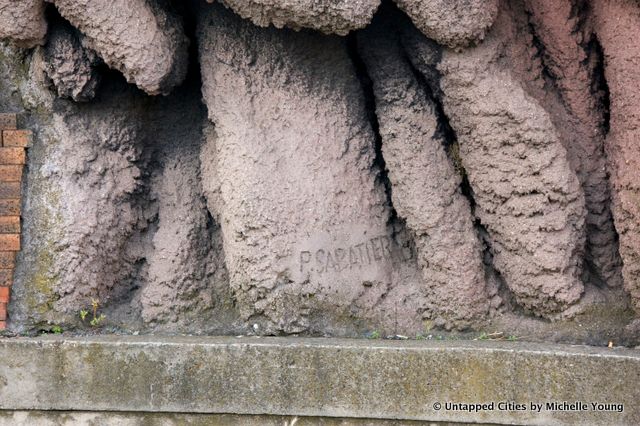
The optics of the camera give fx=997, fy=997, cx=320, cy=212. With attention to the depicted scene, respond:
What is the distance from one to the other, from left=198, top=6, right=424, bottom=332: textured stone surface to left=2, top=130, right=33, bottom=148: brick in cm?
67

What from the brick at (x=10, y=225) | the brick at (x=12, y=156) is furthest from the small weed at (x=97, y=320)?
the brick at (x=12, y=156)

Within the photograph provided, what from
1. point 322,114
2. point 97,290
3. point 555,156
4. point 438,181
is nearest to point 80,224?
Result: point 97,290

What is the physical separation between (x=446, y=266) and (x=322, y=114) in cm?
70

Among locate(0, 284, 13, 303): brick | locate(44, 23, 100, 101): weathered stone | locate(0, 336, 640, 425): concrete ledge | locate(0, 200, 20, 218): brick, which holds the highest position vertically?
locate(44, 23, 100, 101): weathered stone

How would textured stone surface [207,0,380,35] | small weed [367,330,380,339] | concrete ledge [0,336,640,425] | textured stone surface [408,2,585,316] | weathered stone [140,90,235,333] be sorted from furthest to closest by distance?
1. weathered stone [140,90,235,333]
2. small weed [367,330,380,339]
3. textured stone surface [408,2,585,316]
4. textured stone surface [207,0,380,35]
5. concrete ledge [0,336,640,425]

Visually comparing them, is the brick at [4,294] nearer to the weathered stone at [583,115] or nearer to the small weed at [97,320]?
the small weed at [97,320]

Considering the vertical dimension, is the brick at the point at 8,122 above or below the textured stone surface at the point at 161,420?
above

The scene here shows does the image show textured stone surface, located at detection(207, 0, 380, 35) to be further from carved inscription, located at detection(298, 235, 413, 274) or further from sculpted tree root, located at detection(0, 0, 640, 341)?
carved inscription, located at detection(298, 235, 413, 274)

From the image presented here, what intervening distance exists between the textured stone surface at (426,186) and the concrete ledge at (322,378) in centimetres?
26

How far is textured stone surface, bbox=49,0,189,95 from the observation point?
3.38 m

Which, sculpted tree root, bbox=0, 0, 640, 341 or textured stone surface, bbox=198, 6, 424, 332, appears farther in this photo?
textured stone surface, bbox=198, 6, 424, 332

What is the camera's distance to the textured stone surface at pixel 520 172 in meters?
3.30

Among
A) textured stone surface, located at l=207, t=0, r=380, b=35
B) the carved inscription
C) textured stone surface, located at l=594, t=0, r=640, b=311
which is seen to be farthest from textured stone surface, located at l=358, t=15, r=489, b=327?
textured stone surface, located at l=594, t=0, r=640, b=311

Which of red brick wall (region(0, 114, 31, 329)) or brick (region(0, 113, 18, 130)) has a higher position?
brick (region(0, 113, 18, 130))
